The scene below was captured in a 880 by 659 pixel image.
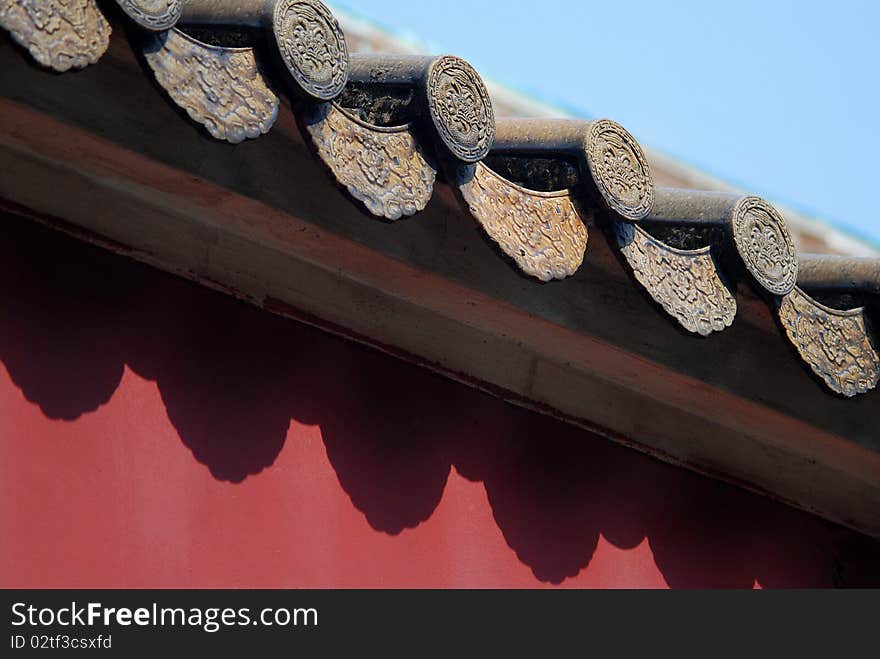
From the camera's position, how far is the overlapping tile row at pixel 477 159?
162cm

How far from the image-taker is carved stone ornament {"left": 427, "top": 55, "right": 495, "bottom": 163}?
6.02ft

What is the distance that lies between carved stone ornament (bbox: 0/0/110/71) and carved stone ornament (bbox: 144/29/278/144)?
68 mm

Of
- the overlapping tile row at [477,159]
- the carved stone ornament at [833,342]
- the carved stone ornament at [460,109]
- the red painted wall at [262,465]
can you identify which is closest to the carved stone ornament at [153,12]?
the overlapping tile row at [477,159]

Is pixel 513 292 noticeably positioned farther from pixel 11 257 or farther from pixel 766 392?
pixel 11 257

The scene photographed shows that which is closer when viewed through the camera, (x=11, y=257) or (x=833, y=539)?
(x=11, y=257)

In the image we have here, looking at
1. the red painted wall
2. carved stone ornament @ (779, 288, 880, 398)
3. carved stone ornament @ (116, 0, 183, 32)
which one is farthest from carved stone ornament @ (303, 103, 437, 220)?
carved stone ornament @ (779, 288, 880, 398)

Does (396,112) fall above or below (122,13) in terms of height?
below

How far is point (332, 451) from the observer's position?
87.0 inches

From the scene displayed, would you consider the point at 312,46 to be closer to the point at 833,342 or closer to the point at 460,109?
the point at 460,109

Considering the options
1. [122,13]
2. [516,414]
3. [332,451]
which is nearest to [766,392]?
[516,414]

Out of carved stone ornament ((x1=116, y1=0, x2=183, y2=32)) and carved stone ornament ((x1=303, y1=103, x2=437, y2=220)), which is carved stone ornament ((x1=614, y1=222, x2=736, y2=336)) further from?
carved stone ornament ((x1=116, y1=0, x2=183, y2=32))

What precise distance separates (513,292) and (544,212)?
26 cm

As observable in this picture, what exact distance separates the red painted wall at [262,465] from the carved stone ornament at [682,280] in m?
0.48

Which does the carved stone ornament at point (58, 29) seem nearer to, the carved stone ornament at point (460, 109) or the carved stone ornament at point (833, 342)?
the carved stone ornament at point (460, 109)
